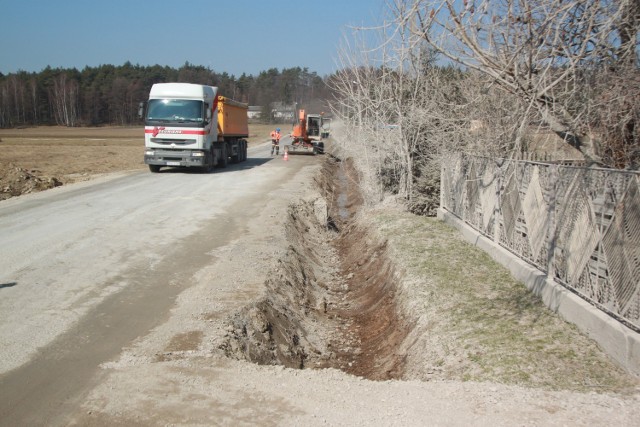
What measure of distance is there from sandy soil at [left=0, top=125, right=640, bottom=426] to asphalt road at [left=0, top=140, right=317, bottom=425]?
314mm

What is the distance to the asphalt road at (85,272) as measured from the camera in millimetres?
5027

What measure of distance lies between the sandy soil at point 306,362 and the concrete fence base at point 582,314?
0.61 feet

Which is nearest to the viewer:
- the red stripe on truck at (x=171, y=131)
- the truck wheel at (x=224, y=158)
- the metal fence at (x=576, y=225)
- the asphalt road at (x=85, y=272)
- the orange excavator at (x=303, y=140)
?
the asphalt road at (x=85, y=272)

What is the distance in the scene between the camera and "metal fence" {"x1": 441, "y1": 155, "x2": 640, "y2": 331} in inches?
211

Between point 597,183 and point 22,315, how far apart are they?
641 cm

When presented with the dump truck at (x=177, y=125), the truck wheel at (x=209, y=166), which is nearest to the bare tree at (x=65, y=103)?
the truck wheel at (x=209, y=166)

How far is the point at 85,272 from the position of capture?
828 cm

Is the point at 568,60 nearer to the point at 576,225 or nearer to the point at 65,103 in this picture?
the point at 576,225

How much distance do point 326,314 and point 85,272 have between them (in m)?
3.81

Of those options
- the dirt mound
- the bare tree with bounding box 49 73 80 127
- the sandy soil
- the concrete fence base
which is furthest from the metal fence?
the bare tree with bounding box 49 73 80 127

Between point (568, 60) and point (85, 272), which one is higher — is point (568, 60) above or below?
above

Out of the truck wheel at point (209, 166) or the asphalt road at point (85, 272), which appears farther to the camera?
the truck wheel at point (209, 166)

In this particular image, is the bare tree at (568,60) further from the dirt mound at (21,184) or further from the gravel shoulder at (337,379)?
the dirt mound at (21,184)

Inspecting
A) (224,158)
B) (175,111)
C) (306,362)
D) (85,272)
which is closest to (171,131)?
(175,111)
